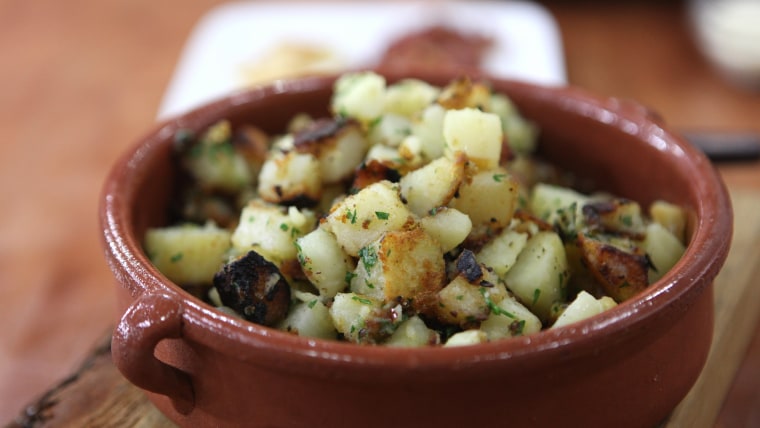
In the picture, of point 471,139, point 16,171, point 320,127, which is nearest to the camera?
point 471,139

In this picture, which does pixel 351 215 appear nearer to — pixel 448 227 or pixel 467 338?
pixel 448 227

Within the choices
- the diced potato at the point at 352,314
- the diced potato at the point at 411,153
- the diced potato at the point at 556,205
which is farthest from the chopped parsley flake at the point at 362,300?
the diced potato at the point at 556,205

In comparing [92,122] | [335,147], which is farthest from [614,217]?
[92,122]

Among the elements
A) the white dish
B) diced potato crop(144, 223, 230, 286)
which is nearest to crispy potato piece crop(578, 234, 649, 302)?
diced potato crop(144, 223, 230, 286)

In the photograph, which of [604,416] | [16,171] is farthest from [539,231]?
[16,171]

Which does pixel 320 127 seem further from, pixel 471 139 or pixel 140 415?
pixel 140 415

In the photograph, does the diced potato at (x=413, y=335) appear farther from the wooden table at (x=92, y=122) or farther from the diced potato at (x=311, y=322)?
the wooden table at (x=92, y=122)
